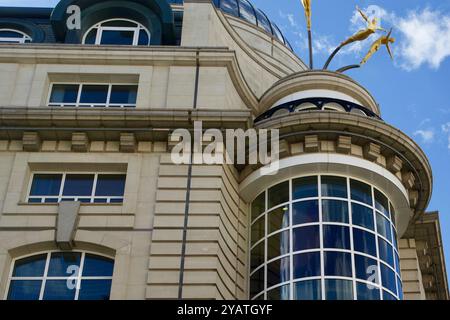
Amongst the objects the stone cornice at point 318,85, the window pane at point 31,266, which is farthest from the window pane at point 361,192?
the window pane at point 31,266

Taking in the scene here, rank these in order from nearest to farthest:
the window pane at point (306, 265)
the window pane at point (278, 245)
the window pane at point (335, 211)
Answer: the window pane at point (306, 265) → the window pane at point (278, 245) → the window pane at point (335, 211)

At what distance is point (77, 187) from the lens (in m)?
25.6

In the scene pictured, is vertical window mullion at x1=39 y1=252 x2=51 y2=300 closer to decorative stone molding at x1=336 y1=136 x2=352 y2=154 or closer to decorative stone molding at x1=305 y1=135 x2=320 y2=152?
decorative stone molding at x1=305 y1=135 x2=320 y2=152

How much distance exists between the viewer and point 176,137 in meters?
25.9

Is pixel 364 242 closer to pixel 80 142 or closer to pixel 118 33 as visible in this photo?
pixel 80 142

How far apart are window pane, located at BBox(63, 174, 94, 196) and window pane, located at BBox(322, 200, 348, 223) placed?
7133mm

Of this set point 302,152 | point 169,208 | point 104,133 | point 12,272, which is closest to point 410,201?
point 302,152

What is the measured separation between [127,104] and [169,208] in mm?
5055

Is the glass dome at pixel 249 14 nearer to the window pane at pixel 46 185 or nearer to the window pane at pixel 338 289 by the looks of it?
the window pane at pixel 46 185

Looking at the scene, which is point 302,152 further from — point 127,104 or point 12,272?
point 12,272

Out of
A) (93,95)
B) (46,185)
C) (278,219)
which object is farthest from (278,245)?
(93,95)

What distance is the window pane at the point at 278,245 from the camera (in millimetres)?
24453

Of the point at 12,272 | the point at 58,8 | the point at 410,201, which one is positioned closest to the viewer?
the point at 12,272

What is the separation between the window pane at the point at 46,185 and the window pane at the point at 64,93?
331 centimetres
